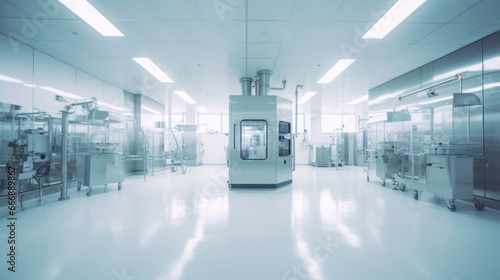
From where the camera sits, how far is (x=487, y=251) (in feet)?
7.00

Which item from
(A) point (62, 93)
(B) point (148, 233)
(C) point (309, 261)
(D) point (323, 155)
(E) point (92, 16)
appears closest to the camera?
(C) point (309, 261)

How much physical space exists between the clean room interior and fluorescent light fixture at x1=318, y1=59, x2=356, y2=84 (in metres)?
0.06

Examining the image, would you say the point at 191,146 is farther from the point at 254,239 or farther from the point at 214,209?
the point at 254,239

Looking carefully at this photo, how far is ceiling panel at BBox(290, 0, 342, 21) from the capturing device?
9.17 feet

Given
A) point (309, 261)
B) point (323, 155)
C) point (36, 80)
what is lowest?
point (309, 261)

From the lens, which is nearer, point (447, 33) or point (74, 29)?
point (74, 29)

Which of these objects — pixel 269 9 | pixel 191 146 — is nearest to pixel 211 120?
pixel 191 146

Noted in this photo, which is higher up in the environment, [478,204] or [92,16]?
[92,16]

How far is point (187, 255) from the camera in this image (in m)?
2.03

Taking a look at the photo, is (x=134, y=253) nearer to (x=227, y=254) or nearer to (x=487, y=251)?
(x=227, y=254)

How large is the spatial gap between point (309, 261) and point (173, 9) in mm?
3636

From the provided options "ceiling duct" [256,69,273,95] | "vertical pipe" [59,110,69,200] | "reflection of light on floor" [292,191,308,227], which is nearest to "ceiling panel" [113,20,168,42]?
"vertical pipe" [59,110,69,200]

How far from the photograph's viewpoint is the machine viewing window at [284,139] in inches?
205

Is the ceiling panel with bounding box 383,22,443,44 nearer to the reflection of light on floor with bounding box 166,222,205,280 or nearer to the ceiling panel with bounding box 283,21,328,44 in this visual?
the ceiling panel with bounding box 283,21,328,44
